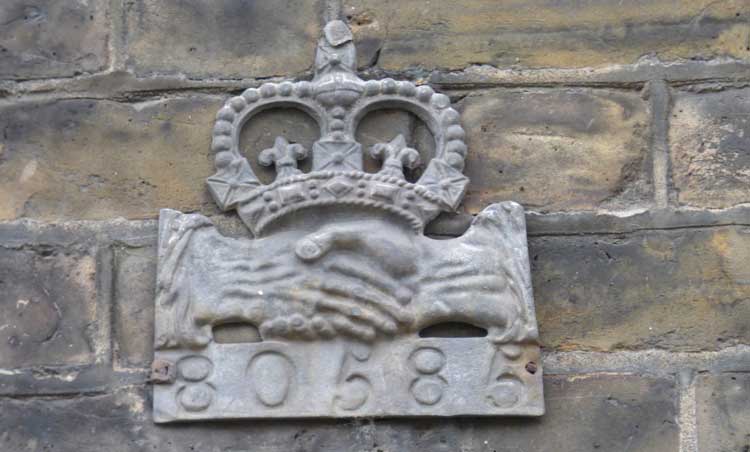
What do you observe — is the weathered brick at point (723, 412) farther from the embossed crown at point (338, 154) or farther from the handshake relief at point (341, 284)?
the embossed crown at point (338, 154)

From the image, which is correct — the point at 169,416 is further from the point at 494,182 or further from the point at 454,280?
the point at 494,182

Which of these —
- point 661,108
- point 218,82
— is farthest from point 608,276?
point 218,82

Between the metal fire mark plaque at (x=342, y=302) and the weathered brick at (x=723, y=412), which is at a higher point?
the metal fire mark plaque at (x=342, y=302)

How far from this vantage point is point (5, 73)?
3.41m

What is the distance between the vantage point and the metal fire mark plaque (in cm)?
310

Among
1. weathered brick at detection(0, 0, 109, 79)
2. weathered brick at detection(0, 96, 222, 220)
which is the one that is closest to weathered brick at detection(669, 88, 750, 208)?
weathered brick at detection(0, 96, 222, 220)

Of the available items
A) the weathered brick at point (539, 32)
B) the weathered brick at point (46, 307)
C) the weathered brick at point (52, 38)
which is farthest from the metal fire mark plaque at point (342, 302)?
the weathered brick at point (52, 38)

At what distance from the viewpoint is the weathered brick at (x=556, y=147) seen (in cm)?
333

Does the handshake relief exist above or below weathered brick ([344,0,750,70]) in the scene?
below

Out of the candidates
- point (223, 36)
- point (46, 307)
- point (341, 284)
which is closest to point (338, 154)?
point (341, 284)

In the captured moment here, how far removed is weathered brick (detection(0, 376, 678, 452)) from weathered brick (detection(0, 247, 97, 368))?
10 cm

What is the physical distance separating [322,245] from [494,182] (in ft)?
1.38

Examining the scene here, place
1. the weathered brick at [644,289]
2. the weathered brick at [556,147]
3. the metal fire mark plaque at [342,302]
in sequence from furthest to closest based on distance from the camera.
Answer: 1. the weathered brick at [556,147]
2. the weathered brick at [644,289]
3. the metal fire mark plaque at [342,302]

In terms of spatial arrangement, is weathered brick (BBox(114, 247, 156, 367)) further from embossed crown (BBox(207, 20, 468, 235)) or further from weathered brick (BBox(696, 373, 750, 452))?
weathered brick (BBox(696, 373, 750, 452))
